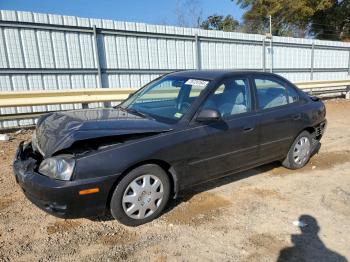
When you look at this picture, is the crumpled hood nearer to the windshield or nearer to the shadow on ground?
the windshield

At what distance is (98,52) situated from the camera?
370 inches

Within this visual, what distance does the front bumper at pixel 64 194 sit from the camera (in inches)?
119

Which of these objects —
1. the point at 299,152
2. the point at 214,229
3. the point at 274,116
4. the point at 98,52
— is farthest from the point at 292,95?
the point at 98,52

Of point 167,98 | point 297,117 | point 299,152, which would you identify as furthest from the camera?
point 299,152

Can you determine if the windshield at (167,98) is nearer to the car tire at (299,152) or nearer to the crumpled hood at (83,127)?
the crumpled hood at (83,127)

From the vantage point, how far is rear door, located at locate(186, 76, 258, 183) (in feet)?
12.7

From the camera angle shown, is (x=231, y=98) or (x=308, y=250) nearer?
(x=308, y=250)

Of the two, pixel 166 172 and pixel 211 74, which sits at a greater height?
pixel 211 74

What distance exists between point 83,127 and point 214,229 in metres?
1.76

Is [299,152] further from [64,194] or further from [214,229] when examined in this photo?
[64,194]

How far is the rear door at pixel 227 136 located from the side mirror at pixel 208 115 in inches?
4.5

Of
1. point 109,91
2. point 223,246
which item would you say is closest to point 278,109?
point 223,246

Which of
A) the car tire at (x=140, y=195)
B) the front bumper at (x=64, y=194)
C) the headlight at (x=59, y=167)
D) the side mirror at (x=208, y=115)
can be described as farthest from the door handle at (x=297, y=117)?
the headlight at (x=59, y=167)

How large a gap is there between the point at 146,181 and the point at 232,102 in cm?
161
